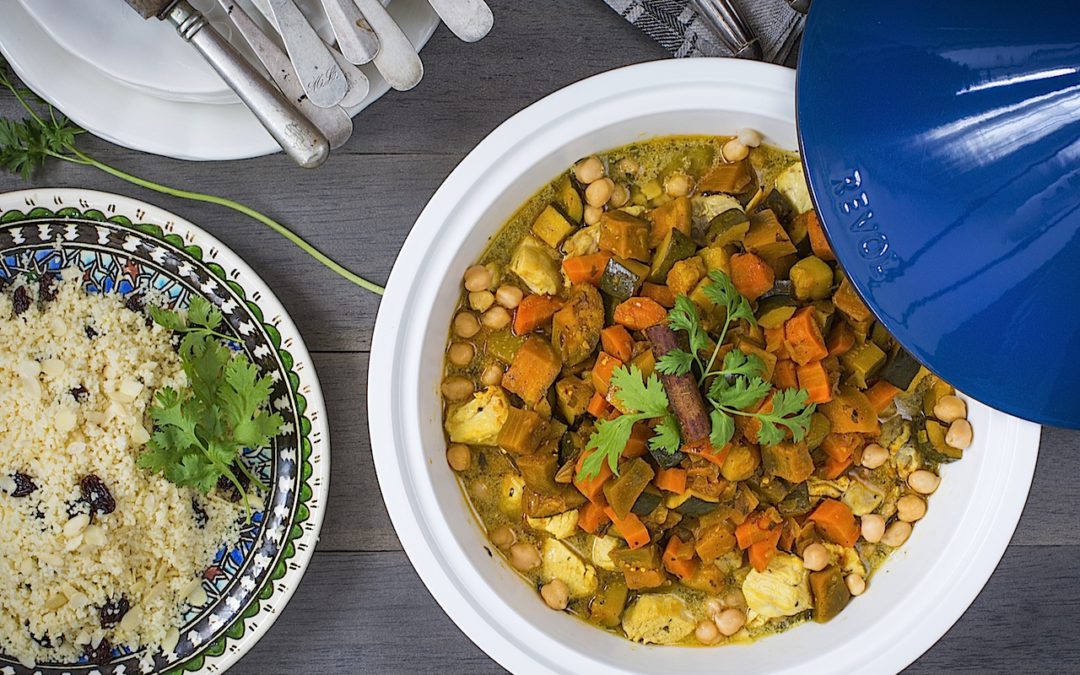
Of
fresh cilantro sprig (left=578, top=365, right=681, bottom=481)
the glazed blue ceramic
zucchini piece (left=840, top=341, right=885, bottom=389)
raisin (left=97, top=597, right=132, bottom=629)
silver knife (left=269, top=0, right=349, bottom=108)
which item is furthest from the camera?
raisin (left=97, top=597, right=132, bottom=629)

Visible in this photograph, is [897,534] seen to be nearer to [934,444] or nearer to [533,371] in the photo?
[934,444]

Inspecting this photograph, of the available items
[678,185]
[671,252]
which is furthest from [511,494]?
[678,185]

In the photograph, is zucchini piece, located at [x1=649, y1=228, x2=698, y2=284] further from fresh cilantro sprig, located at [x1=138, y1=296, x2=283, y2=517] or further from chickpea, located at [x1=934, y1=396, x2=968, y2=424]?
fresh cilantro sprig, located at [x1=138, y1=296, x2=283, y2=517]

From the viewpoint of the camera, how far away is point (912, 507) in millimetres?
1675

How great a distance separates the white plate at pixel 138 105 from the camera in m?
1.49

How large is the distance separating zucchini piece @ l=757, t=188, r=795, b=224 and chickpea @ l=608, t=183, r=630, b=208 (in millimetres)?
241

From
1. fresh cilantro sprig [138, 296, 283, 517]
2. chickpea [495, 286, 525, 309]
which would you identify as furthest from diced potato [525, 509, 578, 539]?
fresh cilantro sprig [138, 296, 283, 517]

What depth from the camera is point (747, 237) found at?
5.16ft

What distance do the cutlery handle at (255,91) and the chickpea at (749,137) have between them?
683 mm

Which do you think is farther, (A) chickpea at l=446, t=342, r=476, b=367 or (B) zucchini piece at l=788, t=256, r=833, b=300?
(A) chickpea at l=446, t=342, r=476, b=367

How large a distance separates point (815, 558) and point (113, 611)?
4.05ft

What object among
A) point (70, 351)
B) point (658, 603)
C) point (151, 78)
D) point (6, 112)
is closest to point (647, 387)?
point (658, 603)

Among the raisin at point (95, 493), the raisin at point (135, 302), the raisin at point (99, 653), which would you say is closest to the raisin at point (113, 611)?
the raisin at point (99, 653)

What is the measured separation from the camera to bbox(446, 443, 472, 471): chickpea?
5.43 feet
